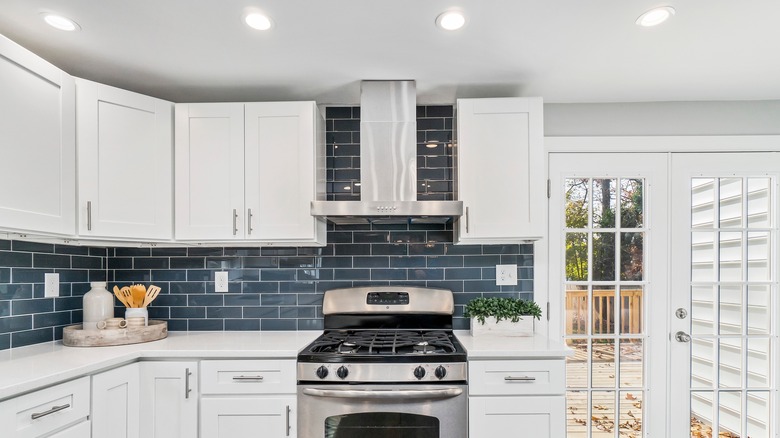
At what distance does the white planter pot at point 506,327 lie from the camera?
100 inches

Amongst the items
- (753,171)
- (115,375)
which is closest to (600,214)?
(753,171)

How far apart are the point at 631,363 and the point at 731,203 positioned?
44.5 inches

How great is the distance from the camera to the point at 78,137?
2.14m

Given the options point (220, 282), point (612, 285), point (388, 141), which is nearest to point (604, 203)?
point (612, 285)

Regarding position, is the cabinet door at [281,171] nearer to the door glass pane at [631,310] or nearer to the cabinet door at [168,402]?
the cabinet door at [168,402]

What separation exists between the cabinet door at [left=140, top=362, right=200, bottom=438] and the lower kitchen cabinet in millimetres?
1291

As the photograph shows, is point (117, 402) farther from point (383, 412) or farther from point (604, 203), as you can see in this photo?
point (604, 203)

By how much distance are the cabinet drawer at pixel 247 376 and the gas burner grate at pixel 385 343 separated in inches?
6.6

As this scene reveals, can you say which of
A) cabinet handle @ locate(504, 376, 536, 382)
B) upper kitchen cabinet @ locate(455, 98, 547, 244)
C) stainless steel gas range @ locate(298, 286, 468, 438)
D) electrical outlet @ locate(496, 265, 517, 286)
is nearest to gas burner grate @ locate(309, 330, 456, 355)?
stainless steel gas range @ locate(298, 286, 468, 438)

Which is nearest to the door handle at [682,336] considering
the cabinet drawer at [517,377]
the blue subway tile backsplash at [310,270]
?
the blue subway tile backsplash at [310,270]

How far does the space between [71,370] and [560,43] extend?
2.36 m

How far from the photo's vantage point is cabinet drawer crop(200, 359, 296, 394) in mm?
2160

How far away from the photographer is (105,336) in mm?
2277

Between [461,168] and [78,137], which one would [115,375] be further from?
[461,168]
